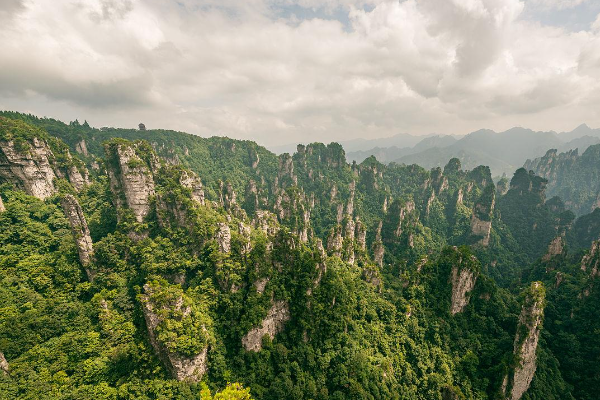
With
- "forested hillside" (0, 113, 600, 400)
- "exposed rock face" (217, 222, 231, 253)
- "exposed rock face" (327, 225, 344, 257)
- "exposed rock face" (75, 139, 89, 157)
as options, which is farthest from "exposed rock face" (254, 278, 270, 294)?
"exposed rock face" (75, 139, 89, 157)

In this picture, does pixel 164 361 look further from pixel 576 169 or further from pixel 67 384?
pixel 576 169

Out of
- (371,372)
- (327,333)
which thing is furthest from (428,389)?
(327,333)

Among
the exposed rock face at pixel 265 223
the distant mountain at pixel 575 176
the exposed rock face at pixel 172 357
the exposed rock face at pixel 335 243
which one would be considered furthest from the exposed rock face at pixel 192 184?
the distant mountain at pixel 575 176

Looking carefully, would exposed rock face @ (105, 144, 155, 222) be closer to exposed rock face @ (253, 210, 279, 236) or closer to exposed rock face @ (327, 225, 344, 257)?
exposed rock face @ (253, 210, 279, 236)

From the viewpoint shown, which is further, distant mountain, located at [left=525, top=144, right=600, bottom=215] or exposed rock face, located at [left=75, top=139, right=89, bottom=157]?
distant mountain, located at [left=525, top=144, right=600, bottom=215]

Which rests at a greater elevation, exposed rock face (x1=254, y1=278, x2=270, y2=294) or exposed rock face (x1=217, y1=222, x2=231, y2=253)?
exposed rock face (x1=217, y1=222, x2=231, y2=253)

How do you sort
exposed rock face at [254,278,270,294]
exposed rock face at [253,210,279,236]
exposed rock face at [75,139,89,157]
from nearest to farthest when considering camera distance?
exposed rock face at [254,278,270,294] < exposed rock face at [253,210,279,236] < exposed rock face at [75,139,89,157]
